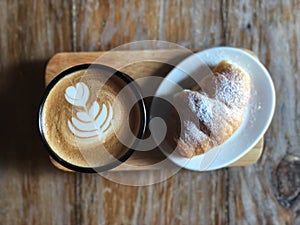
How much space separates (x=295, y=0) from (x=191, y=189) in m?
0.44

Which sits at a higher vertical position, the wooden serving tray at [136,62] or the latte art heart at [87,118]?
the wooden serving tray at [136,62]

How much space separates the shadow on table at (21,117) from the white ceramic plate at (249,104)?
0.26 metres

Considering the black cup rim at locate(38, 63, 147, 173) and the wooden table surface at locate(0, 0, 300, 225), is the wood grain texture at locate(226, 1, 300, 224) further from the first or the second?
the black cup rim at locate(38, 63, 147, 173)

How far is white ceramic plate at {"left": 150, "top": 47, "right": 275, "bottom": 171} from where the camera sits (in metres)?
0.93

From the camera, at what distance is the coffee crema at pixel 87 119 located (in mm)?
885

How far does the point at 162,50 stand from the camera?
951mm

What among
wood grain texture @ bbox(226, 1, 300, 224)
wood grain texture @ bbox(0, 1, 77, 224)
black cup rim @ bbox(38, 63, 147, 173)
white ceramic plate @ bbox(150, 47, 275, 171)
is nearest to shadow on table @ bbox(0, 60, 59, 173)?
wood grain texture @ bbox(0, 1, 77, 224)

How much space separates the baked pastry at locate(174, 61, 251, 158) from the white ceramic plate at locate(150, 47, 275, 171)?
2 centimetres

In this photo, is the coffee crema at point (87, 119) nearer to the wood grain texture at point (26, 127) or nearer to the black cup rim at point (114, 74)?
the black cup rim at point (114, 74)

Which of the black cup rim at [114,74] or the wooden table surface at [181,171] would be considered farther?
the wooden table surface at [181,171]

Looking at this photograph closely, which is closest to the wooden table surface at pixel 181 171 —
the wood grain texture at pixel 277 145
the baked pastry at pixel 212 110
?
the wood grain texture at pixel 277 145

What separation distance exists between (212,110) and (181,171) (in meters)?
0.16

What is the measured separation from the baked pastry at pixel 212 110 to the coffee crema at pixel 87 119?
90 millimetres

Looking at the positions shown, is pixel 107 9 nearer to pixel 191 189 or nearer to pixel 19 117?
pixel 19 117
